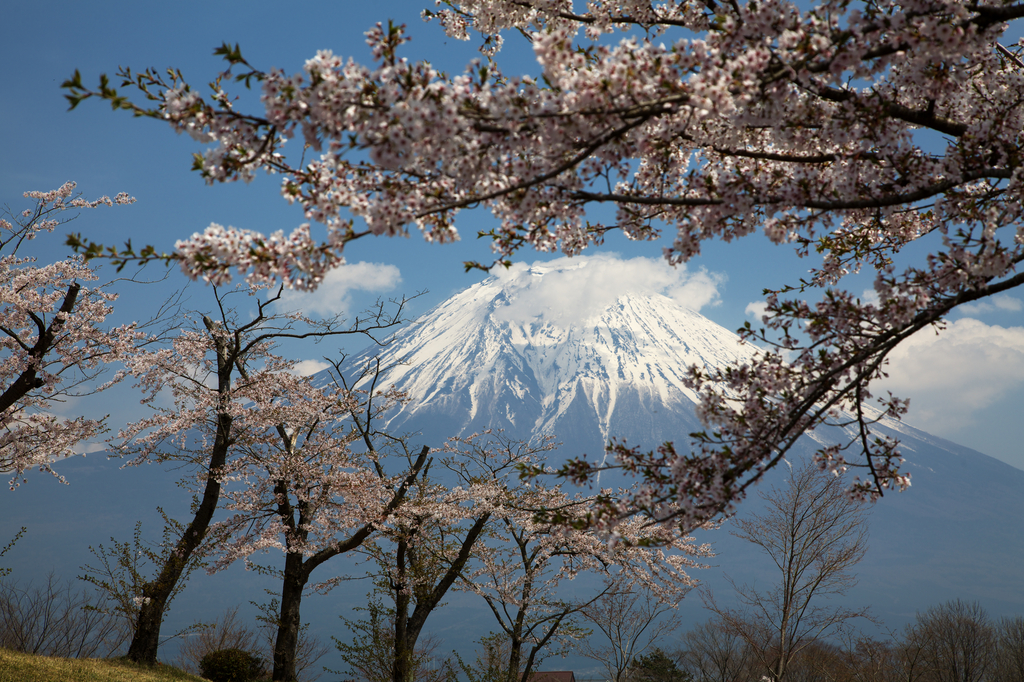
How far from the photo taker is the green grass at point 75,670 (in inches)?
306

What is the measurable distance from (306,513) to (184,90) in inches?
413

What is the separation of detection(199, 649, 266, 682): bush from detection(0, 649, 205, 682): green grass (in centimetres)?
309

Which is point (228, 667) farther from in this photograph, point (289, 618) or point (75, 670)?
point (75, 670)

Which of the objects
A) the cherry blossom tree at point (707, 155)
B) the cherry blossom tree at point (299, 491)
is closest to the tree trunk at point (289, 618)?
the cherry blossom tree at point (299, 491)

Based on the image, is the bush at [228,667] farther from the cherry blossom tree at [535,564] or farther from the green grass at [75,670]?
the cherry blossom tree at [535,564]

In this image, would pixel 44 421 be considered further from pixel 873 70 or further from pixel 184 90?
pixel 873 70

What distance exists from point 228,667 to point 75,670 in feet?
16.5

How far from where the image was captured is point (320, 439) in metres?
11.9

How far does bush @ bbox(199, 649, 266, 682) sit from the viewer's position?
41.5 feet

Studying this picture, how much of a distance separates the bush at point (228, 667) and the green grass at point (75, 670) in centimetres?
309

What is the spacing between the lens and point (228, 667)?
1271 centimetres

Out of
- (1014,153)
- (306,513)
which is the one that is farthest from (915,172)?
(306,513)

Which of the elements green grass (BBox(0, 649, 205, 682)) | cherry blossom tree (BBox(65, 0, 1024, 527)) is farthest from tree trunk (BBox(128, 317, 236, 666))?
cherry blossom tree (BBox(65, 0, 1024, 527))

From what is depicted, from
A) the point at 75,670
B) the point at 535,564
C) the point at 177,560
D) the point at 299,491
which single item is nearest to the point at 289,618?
the point at 299,491
